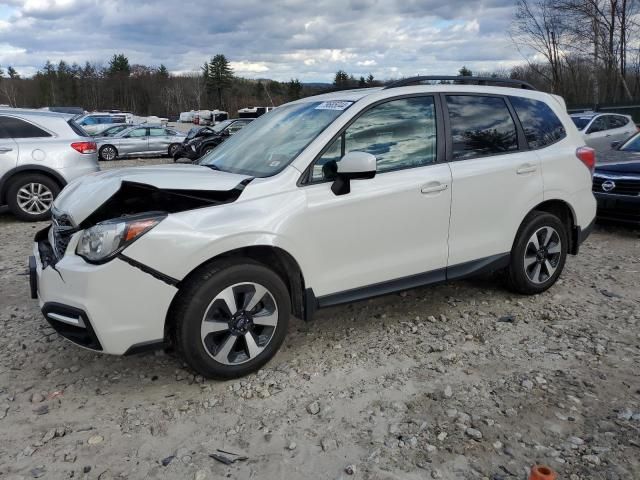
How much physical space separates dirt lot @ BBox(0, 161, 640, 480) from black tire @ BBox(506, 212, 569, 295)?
8.3 inches

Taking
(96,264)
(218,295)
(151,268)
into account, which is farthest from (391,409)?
(96,264)

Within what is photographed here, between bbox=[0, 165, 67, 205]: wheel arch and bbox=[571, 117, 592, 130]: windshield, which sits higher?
bbox=[571, 117, 592, 130]: windshield

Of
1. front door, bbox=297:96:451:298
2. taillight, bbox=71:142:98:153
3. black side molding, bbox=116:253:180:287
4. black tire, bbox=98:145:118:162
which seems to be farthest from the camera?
black tire, bbox=98:145:118:162

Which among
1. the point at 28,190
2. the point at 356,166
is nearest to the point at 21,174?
the point at 28,190

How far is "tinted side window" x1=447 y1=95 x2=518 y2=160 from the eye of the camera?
4.03 metres

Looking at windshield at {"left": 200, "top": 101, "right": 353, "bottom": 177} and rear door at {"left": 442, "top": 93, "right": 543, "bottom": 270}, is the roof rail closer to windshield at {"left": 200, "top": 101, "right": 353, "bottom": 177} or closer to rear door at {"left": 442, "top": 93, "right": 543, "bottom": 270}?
rear door at {"left": 442, "top": 93, "right": 543, "bottom": 270}

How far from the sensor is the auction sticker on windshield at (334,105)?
146 inches

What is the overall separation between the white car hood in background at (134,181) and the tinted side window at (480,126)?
169 cm

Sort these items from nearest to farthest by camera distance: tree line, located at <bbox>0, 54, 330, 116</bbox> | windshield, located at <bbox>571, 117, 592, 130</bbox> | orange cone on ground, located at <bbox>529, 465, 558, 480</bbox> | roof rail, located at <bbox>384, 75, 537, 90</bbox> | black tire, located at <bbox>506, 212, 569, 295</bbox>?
orange cone on ground, located at <bbox>529, 465, 558, 480</bbox> → roof rail, located at <bbox>384, 75, 537, 90</bbox> → black tire, located at <bbox>506, 212, 569, 295</bbox> → windshield, located at <bbox>571, 117, 592, 130</bbox> → tree line, located at <bbox>0, 54, 330, 116</bbox>

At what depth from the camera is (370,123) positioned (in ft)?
12.1

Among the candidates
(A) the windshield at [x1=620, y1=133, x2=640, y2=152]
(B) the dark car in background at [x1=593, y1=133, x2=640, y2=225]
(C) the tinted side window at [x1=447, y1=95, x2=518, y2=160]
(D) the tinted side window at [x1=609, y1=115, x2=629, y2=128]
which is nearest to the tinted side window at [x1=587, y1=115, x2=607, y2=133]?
(D) the tinted side window at [x1=609, y1=115, x2=629, y2=128]

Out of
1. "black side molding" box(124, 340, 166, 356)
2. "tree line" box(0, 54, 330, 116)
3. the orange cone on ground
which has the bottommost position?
the orange cone on ground

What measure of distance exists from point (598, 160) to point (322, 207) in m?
6.02

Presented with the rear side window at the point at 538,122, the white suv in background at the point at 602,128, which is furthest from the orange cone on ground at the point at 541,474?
the white suv in background at the point at 602,128
